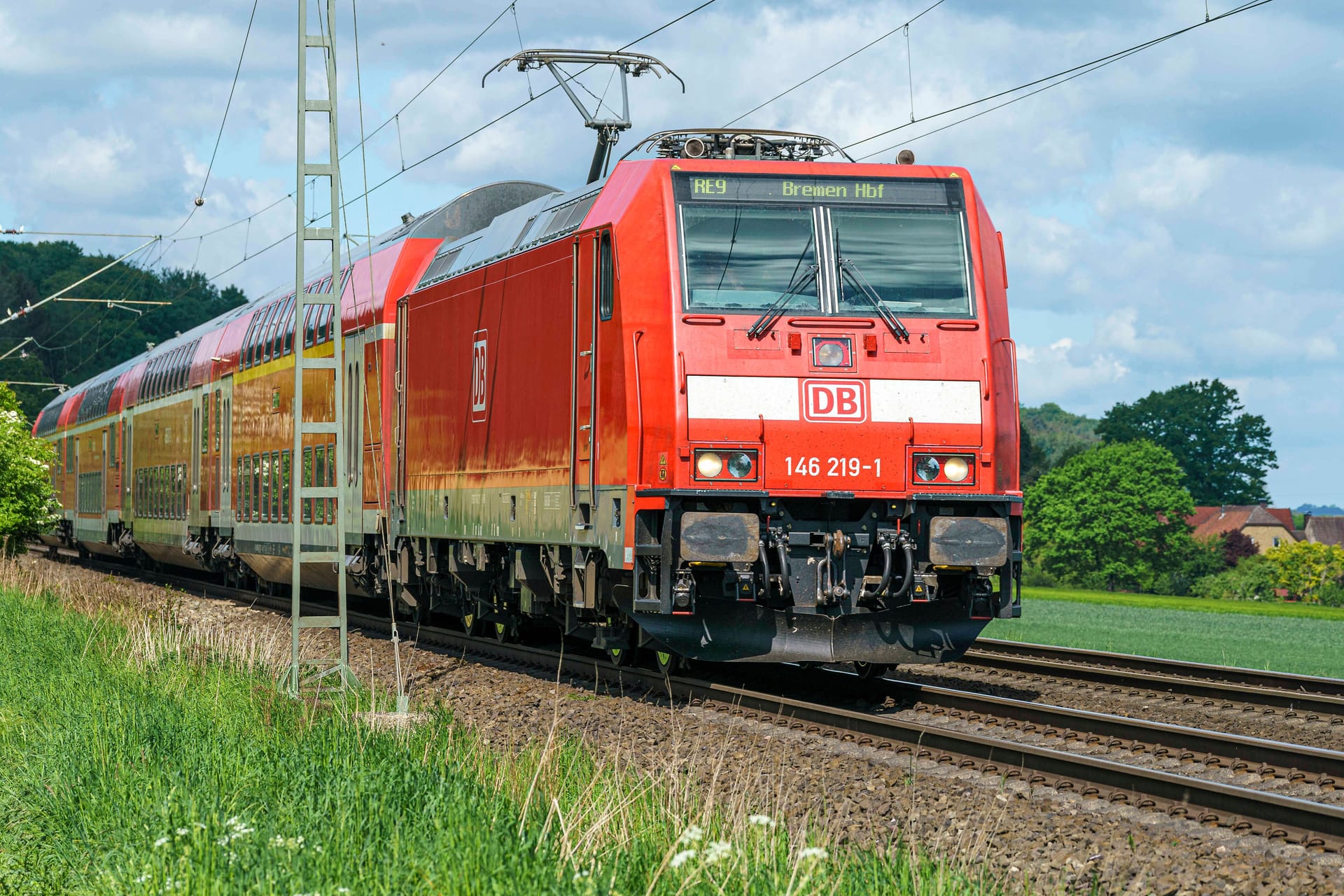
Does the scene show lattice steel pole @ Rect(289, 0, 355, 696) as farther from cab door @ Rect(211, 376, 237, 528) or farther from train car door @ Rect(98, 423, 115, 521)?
train car door @ Rect(98, 423, 115, 521)

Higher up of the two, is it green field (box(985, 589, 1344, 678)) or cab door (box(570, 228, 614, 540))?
cab door (box(570, 228, 614, 540))

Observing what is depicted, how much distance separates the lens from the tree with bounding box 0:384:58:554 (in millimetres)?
32531

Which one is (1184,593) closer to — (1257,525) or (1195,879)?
(1257,525)

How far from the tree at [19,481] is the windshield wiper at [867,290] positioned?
25.1 m

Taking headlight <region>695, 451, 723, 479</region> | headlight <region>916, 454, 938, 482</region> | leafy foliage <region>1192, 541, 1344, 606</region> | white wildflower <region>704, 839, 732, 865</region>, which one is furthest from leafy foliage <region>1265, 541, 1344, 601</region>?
white wildflower <region>704, 839, 732, 865</region>

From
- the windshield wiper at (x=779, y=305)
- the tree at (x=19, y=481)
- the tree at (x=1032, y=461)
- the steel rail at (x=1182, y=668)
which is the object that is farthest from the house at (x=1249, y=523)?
the windshield wiper at (x=779, y=305)

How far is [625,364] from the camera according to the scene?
11.6 metres

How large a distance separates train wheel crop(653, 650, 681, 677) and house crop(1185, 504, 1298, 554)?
300 feet

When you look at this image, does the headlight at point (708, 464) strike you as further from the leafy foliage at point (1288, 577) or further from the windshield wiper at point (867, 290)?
the leafy foliage at point (1288, 577)

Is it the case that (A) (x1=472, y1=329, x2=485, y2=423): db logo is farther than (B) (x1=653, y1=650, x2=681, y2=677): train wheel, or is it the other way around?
(A) (x1=472, y1=329, x2=485, y2=423): db logo

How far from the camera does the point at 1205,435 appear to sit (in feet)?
359

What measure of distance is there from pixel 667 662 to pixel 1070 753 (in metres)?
4.41

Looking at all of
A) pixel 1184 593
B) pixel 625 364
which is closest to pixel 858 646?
pixel 625 364

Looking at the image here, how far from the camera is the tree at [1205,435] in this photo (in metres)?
108
